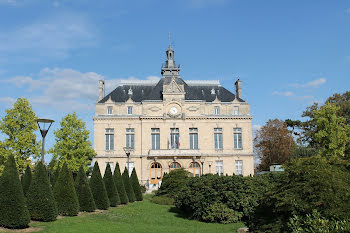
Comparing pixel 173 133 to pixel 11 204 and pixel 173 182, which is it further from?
pixel 11 204

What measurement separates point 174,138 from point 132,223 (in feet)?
90.1

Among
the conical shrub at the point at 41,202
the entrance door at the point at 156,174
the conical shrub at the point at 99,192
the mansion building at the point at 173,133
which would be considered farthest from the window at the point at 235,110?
the conical shrub at the point at 41,202

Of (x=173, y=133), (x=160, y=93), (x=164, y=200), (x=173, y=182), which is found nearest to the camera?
(x=164, y=200)

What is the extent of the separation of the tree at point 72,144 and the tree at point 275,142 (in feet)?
95.1

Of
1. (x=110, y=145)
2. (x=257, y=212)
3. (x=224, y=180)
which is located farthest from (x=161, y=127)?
(x=257, y=212)

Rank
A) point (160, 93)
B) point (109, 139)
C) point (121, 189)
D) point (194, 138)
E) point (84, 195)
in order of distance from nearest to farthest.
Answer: point (84, 195)
point (121, 189)
point (109, 139)
point (194, 138)
point (160, 93)

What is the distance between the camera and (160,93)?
150 ft

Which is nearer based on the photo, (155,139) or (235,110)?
(155,139)

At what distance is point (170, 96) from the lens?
4456cm

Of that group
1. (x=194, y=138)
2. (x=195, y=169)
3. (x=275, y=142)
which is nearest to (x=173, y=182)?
(x=195, y=169)

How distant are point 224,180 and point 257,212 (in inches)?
239

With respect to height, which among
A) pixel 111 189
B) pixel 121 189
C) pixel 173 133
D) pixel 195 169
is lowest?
pixel 121 189

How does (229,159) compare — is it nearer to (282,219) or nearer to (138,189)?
(138,189)

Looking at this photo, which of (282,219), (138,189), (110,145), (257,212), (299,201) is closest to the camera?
(299,201)
